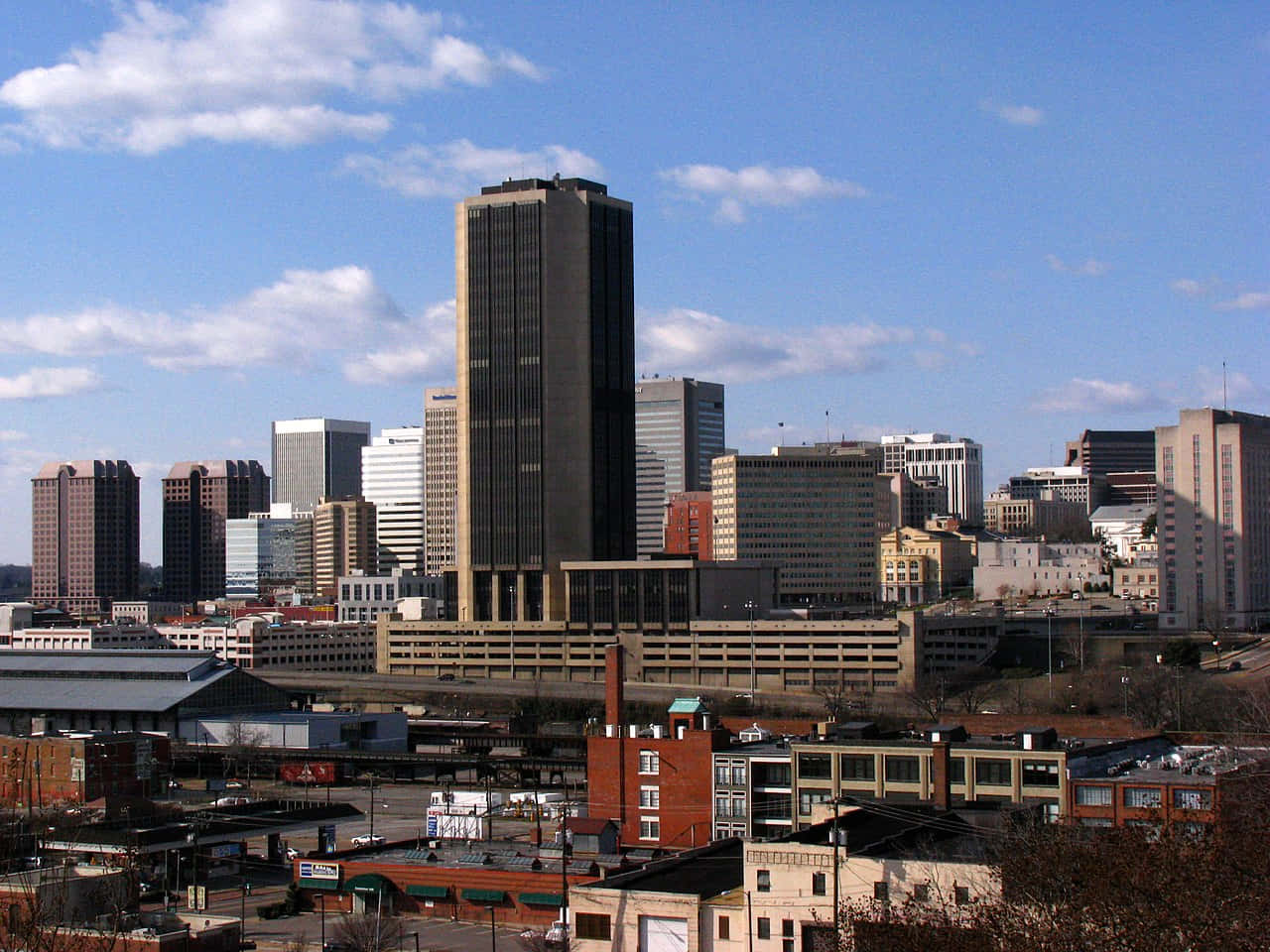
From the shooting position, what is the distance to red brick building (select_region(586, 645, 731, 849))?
3078 inches

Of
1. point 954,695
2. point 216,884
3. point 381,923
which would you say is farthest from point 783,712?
point 381,923

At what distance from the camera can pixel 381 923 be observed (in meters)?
60.0

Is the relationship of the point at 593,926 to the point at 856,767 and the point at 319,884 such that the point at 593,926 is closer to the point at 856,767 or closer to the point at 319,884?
the point at 319,884

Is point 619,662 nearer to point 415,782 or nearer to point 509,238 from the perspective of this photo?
point 415,782

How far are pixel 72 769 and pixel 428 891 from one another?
4158cm

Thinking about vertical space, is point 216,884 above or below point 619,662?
below

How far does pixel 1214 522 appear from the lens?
187 metres

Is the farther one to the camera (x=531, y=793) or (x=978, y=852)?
(x=531, y=793)

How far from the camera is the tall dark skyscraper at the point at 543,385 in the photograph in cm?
19138

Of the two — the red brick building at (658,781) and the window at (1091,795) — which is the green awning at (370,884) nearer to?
the red brick building at (658,781)

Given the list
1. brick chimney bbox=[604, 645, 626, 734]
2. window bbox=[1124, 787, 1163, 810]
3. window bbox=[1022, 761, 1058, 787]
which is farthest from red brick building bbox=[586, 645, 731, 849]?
window bbox=[1124, 787, 1163, 810]

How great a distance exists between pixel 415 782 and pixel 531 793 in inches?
850

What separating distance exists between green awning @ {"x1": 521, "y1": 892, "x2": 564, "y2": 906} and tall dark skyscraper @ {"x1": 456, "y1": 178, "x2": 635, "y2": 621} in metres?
130

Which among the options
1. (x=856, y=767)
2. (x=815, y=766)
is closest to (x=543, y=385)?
(x=815, y=766)
